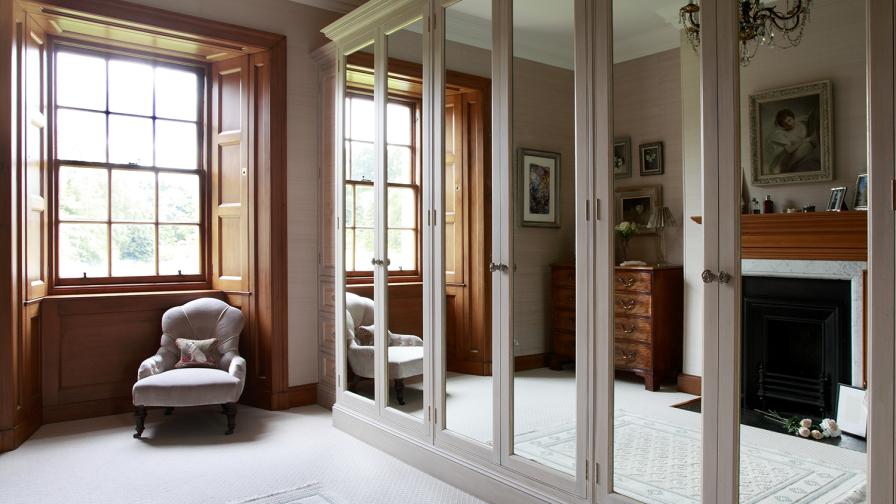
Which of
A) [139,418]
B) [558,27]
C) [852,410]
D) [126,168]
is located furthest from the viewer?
[126,168]

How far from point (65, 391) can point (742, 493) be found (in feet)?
13.8

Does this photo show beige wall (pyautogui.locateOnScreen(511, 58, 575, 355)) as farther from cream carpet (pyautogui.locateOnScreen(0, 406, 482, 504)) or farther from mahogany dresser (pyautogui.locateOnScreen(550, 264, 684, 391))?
cream carpet (pyautogui.locateOnScreen(0, 406, 482, 504))

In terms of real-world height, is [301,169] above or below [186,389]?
A: above

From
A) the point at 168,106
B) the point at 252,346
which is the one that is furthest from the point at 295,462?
the point at 168,106

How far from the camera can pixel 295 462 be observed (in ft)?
11.5

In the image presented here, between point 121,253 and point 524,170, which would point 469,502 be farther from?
point 121,253

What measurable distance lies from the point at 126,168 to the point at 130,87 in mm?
607

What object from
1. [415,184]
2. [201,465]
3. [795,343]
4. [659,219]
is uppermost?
[415,184]

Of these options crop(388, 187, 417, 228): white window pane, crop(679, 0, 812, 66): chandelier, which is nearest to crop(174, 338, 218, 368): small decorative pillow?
crop(388, 187, 417, 228): white window pane

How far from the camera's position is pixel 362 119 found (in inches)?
157

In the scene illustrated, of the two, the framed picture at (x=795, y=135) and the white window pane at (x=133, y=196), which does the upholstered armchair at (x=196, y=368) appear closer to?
the white window pane at (x=133, y=196)

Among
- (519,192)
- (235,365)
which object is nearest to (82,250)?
(235,365)

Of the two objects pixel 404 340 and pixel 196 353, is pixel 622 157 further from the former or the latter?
pixel 196 353

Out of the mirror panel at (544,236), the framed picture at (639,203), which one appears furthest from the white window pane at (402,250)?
the framed picture at (639,203)
